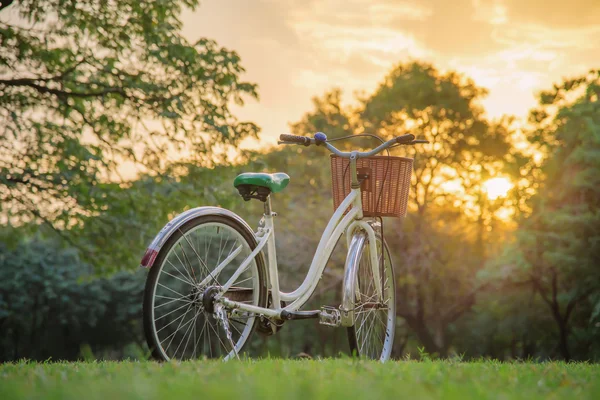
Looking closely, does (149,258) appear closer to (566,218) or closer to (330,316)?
(330,316)

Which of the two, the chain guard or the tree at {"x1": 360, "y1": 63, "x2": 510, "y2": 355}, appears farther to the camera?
the tree at {"x1": 360, "y1": 63, "x2": 510, "y2": 355}

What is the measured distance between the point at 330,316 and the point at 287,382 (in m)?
1.95

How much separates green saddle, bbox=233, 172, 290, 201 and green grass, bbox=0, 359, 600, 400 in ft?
Answer: 3.75

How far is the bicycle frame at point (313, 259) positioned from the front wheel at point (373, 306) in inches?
3.4

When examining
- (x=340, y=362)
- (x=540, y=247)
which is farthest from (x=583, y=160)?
(x=340, y=362)

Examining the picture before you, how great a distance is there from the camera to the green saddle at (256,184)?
4.32 meters

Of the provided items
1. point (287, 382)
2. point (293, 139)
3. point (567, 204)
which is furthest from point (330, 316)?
point (567, 204)

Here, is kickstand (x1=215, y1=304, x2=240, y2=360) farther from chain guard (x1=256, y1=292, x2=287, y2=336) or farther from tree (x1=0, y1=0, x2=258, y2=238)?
tree (x1=0, y1=0, x2=258, y2=238)

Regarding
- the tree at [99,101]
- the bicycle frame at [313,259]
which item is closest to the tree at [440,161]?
the tree at [99,101]

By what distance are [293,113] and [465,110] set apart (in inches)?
248

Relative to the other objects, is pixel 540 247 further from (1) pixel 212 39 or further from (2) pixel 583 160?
(1) pixel 212 39

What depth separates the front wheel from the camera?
5.00m

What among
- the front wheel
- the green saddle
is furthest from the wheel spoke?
the green saddle

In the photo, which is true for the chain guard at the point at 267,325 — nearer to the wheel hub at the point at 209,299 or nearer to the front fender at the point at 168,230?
the wheel hub at the point at 209,299
